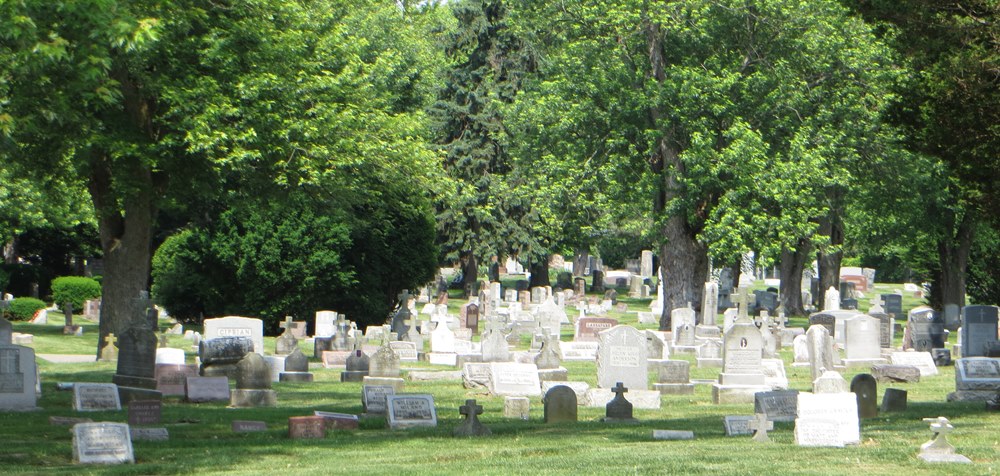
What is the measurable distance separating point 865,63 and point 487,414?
2117cm

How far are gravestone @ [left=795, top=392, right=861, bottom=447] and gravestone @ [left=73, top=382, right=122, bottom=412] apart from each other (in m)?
9.30

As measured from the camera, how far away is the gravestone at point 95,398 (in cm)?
1664

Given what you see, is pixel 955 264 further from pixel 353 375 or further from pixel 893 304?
pixel 353 375

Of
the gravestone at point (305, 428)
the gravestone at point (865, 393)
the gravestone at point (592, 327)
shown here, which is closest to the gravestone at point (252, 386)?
the gravestone at point (305, 428)

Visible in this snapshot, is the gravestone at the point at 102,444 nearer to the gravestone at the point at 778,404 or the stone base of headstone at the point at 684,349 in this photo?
the gravestone at the point at 778,404

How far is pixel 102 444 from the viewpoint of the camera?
1195cm

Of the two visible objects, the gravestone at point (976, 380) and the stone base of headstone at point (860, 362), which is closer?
the gravestone at point (976, 380)

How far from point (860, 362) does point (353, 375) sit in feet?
34.8

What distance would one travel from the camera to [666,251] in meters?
36.4

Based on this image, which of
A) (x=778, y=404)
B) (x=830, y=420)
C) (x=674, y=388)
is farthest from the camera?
(x=674, y=388)

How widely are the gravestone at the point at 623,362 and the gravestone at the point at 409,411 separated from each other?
5288mm

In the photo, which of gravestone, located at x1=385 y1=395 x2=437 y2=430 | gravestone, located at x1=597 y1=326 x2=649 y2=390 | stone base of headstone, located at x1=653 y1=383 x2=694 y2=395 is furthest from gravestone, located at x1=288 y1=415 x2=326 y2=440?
stone base of headstone, located at x1=653 y1=383 x2=694 y2=395

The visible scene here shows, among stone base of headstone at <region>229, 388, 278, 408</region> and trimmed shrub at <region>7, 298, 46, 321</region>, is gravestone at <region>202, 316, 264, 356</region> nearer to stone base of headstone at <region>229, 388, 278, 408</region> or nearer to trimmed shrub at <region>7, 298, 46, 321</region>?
stone base of headstone at <region>229, 388, 278, 408</region>

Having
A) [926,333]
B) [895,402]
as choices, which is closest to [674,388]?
[895,402]
